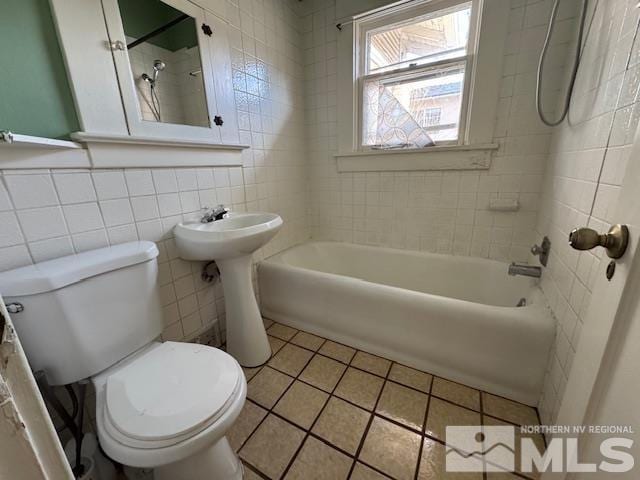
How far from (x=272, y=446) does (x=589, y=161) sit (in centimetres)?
159

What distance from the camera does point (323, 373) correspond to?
53.9 inches

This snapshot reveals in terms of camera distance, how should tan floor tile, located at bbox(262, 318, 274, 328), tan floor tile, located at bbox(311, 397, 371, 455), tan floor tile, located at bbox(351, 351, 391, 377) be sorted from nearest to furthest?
tan floor tile, located at bbox(311, 397, 371, 455) → tan floor tile, located at bbox(351, 351, 391, 377) → tan floor tile, located at bbox(262, 318, 274, 328)

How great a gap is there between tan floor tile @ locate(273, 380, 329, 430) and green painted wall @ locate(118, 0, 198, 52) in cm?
173

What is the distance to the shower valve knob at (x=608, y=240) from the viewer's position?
426 mm

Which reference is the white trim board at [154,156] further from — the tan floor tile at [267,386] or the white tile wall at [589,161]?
the white tile wall at [589,161]

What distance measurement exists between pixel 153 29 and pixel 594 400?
1898mm

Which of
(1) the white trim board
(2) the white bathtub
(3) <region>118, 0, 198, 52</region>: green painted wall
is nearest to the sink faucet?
(1) the white trim board

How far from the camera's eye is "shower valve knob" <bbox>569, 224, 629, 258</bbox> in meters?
0.43

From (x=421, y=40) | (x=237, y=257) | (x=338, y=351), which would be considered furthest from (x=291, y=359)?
(x=421, y=40)

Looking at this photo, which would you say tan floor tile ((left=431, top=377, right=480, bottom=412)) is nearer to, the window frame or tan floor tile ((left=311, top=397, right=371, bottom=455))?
tan floor tile ((left=311, top=397, right=371, bottom=455))

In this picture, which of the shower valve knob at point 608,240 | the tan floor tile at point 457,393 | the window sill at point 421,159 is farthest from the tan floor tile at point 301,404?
the window sill at point 421,159

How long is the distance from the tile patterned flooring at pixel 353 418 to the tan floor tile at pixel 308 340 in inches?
4.0

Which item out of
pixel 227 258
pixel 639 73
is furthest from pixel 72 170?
pixel 639 73

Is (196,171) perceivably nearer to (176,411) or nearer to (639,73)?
(176,411)
